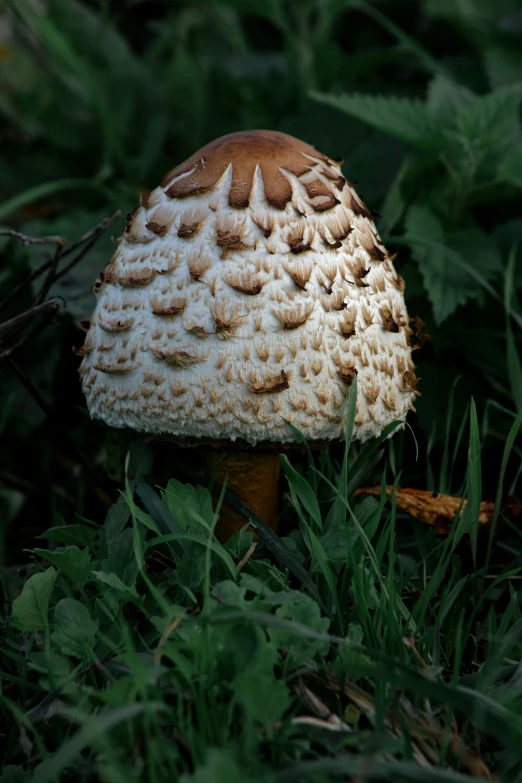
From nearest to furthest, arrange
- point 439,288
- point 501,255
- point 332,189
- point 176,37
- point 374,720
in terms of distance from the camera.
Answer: point 374,720 → point 332,189 → point 439,288 → point 501,255 → point 176,37

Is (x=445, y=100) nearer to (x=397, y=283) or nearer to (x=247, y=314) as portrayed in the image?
(x=397, y=283)

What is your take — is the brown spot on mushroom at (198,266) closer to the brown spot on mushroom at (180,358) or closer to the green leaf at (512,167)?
the brown spot on mushroom at (180,358)

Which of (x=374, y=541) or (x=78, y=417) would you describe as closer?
(x=374, y=541)

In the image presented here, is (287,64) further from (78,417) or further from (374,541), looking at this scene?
(374,541)

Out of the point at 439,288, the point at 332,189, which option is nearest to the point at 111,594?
the point at 332,189

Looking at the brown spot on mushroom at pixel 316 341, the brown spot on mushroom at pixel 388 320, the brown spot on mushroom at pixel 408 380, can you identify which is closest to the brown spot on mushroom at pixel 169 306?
the brown spot on mushroom at pixel 316 341

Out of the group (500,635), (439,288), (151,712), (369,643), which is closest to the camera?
(151,712)

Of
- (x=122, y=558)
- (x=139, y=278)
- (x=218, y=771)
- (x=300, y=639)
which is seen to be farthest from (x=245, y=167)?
(x=218, y=771)

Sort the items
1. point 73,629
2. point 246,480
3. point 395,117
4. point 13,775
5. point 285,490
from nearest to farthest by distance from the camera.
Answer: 1. point 13,775
2. point 73,629
3. point 246,480
4. point 285,490
5. point 395,117
